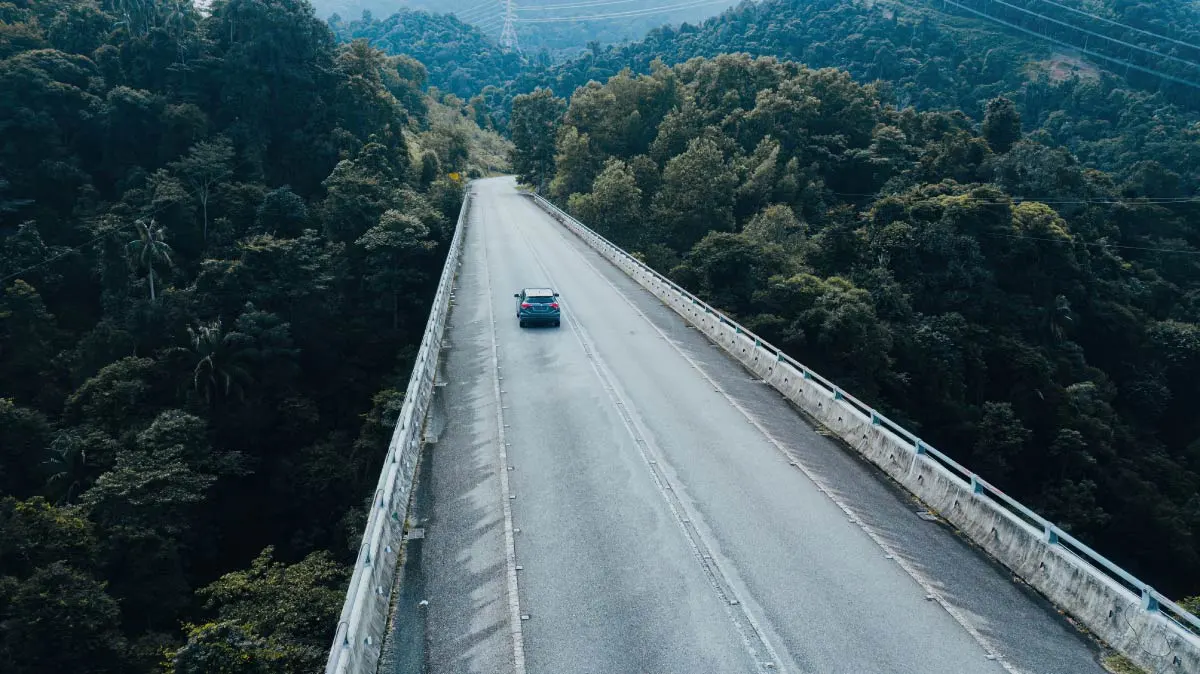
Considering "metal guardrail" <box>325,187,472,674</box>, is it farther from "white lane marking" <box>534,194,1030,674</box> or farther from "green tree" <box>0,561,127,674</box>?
"green tree" <box>0,561,127,674</box>

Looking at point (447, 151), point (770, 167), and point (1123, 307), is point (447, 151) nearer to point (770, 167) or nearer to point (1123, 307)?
point (770, 167)

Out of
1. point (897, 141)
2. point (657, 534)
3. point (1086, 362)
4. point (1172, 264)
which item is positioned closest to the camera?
point (657, 534)

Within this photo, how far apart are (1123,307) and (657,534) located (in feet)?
181

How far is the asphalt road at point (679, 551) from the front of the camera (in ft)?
36.2

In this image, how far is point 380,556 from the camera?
12.4 m

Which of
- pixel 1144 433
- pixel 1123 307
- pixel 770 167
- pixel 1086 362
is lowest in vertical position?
pixel 1144 433

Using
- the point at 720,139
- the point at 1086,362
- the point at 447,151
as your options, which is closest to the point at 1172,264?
the point at 1086,362

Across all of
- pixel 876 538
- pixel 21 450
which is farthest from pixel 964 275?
pixel 21 450

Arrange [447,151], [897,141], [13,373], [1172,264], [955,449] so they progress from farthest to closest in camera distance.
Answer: [447,151], [897,141], [1172,264], [13,373], [955,449]

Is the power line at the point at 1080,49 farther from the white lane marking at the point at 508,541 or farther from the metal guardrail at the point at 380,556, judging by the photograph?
the metal guardrail at the point at 380,556

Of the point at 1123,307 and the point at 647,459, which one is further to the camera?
the point at 1123,307

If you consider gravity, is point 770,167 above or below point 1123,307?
above

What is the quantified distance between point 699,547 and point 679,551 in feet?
1.44

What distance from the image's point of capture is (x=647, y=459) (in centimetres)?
1794
